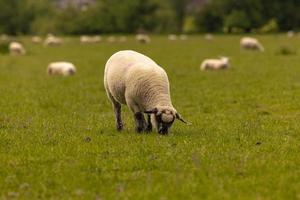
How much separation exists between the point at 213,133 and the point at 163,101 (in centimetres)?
152

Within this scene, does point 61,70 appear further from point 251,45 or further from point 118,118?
point 251,45

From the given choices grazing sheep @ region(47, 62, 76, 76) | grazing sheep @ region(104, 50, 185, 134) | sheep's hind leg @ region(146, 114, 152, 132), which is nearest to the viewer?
grazing sheep @ region(104, 50, 185, 134)

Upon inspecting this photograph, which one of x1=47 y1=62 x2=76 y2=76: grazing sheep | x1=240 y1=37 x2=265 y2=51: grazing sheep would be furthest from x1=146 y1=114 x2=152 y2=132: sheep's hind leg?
x1=240 y1=37 x2=265 y2=51: grazing sheep

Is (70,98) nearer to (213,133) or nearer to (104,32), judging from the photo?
(213,133)

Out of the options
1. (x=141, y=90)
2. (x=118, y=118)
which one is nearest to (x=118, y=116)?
(x=118, y=118)

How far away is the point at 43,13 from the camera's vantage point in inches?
4978

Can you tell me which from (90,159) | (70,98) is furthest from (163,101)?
(70,98)

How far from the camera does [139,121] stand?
47.5ft

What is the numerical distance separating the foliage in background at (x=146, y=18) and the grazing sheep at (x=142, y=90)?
313 ft

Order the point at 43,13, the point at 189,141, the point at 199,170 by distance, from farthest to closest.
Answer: the point at 43,13, the point at 189,141, the point at 199,170

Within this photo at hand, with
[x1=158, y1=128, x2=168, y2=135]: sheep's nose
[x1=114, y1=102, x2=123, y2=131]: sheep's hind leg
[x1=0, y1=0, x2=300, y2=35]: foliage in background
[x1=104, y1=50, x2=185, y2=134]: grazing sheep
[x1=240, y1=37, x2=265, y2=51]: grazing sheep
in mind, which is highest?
[x1=104, y1=50, x2=185, y2=134]: grazing sheep

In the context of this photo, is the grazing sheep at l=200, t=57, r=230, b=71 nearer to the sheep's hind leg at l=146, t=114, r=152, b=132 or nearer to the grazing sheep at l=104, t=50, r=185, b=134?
the grazing sheep at l=104, t=50, r=185, b=134

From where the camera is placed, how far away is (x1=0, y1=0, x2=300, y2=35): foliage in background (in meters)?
110

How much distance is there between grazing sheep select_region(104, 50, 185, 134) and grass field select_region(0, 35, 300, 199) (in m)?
0.44
